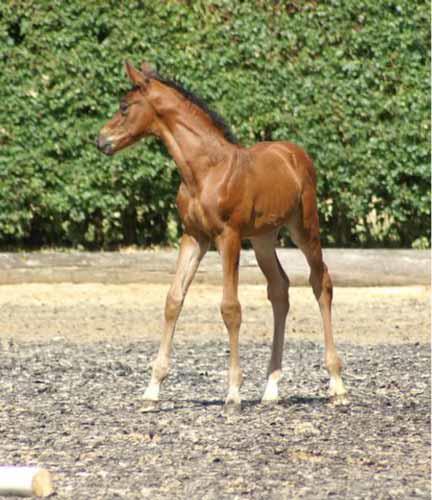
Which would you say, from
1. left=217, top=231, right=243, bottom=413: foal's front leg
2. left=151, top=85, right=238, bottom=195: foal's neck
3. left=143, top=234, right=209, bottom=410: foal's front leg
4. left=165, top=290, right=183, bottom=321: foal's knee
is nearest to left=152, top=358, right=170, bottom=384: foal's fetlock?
left=143, top=234, right=209, bottom=410: foal's front leg

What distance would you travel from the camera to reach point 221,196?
28.8ft

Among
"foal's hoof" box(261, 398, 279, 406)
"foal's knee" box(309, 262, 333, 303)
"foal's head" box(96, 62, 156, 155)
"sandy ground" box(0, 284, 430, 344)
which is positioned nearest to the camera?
"foal's head" box(96, 62, 156, 155)

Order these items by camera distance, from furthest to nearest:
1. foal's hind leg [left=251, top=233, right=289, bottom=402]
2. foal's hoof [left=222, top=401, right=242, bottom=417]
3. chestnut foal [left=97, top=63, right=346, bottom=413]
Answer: foal's hind leg [left=251, top=233, right=289, bottom=402]
chestnut foal [left=97, top=63, right=346, bottom=413]
foal's hoof [left=222, top=401, right=242, bottom=417]

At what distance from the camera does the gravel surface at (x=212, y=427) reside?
6.98m

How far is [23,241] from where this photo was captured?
54.3 ft

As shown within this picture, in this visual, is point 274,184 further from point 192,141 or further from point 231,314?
point 231,314

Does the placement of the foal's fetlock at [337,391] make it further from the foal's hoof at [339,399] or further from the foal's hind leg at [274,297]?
the foal's hind leg at [274,297]

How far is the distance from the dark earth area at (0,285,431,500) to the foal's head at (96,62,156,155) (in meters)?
1.65

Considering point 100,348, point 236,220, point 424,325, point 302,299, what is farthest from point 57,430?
point 302,299

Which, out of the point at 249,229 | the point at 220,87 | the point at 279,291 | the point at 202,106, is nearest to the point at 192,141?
the point at 202,106

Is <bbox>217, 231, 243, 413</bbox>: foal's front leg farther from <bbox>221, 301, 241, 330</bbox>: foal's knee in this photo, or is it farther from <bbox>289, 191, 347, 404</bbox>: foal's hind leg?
<bbox>289, 191, 347, 404</bbox>: foal's hind leg

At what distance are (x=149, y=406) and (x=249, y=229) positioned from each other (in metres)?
1.25

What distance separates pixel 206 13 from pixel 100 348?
17.6 feet

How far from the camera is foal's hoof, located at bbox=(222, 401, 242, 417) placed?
8.72 metres
